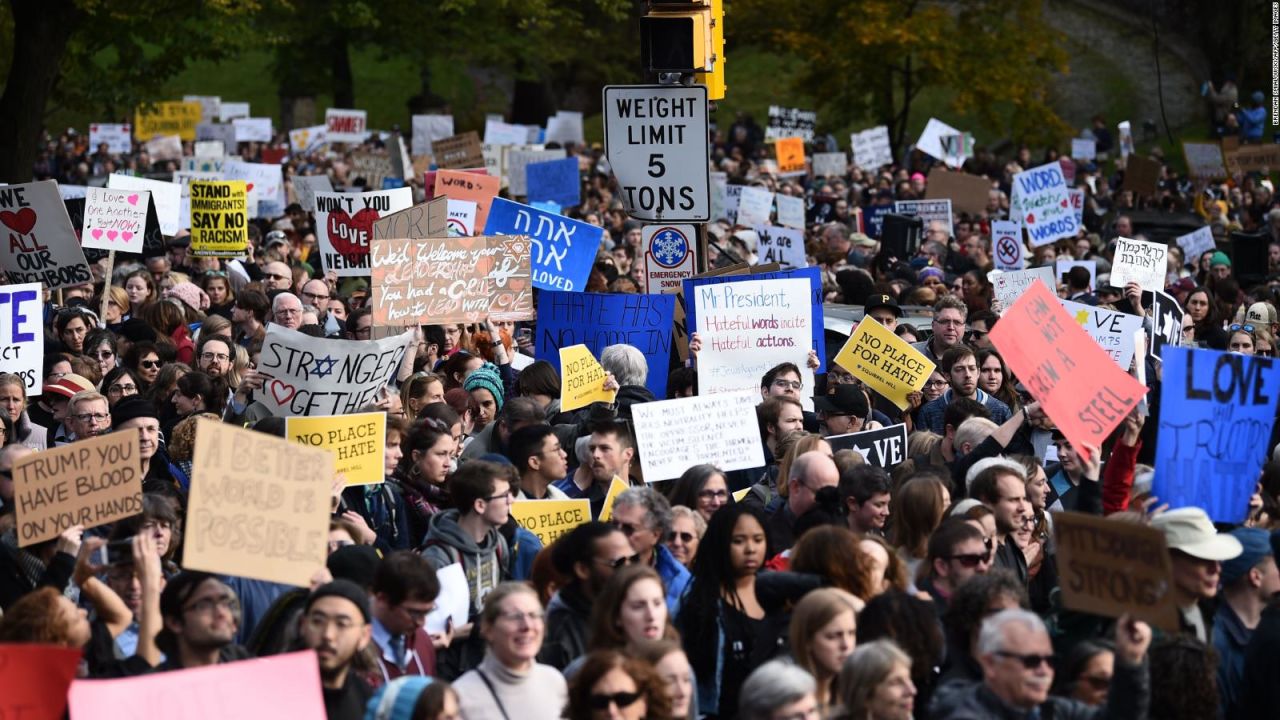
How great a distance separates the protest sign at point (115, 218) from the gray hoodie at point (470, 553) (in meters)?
9.60

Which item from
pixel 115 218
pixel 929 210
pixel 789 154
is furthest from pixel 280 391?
pixel 789 154

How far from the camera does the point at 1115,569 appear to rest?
623 cm

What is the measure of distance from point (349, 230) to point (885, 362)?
605 cm

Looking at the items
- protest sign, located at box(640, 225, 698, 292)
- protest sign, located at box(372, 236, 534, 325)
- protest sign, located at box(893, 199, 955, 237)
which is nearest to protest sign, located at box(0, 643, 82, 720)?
protest sign, located at box(372, 236, 534, 325)

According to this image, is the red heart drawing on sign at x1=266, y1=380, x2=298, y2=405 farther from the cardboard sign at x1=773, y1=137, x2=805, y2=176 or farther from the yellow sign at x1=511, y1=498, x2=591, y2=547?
the cardboard sign at x1=773, y1=137, x2=805, y2=176

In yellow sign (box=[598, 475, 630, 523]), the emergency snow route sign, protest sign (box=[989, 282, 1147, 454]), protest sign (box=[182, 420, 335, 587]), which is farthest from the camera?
the emergency snow route sign

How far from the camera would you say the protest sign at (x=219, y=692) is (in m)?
5.78

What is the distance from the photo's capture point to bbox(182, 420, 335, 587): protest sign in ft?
21.9

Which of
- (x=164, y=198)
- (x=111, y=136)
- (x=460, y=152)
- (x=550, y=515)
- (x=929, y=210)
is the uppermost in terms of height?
(x=111, y=136)

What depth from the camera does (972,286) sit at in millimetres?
17781

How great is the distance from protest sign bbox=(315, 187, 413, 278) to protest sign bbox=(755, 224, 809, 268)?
5.58 metres

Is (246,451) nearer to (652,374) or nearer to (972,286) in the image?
(652,374)

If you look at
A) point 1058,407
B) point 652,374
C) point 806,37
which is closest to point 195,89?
point 806,37

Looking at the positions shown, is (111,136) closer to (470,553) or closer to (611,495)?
(611,495)
